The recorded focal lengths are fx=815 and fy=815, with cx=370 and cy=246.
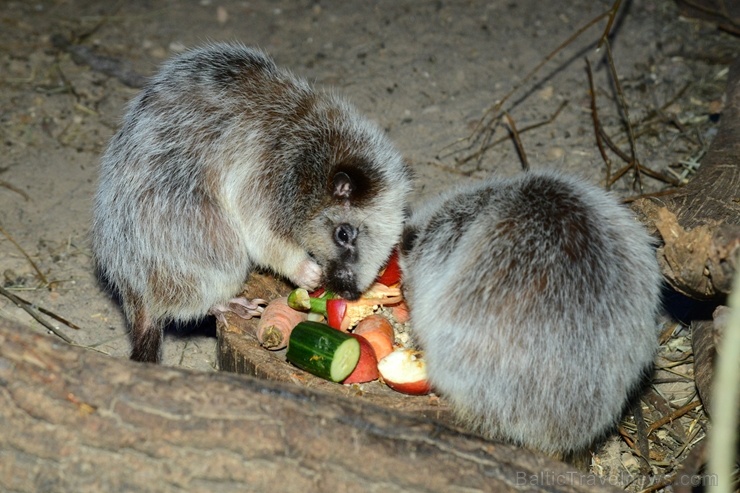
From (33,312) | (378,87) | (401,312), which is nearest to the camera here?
(401,312)

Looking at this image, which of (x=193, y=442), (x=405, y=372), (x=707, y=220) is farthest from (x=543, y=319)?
(x=193, y=442)

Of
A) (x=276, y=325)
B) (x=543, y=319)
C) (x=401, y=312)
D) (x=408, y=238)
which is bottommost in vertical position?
(x=276, y=325)

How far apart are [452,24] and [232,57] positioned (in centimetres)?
395

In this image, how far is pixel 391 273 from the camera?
5156 millimetres

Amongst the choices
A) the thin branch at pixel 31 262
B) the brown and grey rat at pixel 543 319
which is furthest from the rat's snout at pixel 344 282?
the thin branch at pixel 31 262

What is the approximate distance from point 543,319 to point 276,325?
1537 mm

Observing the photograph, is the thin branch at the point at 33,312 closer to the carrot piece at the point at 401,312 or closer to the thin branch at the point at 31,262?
the thin branch at the point at 31,262

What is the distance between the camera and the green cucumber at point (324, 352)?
4211 mm

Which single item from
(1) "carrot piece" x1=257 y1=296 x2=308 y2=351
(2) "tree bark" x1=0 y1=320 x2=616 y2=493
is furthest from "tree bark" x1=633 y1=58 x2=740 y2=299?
(1) "carrot piece" x1=257 y1=296 x2=308 y2=351

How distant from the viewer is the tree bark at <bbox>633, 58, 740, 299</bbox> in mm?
3826

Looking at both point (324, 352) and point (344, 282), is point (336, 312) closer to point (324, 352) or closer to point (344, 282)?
point (344, 282)

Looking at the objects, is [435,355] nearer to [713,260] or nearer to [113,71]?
[713,260]

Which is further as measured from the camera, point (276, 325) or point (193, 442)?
point (276, 325)

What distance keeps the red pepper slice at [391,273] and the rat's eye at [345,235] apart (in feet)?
1.20
